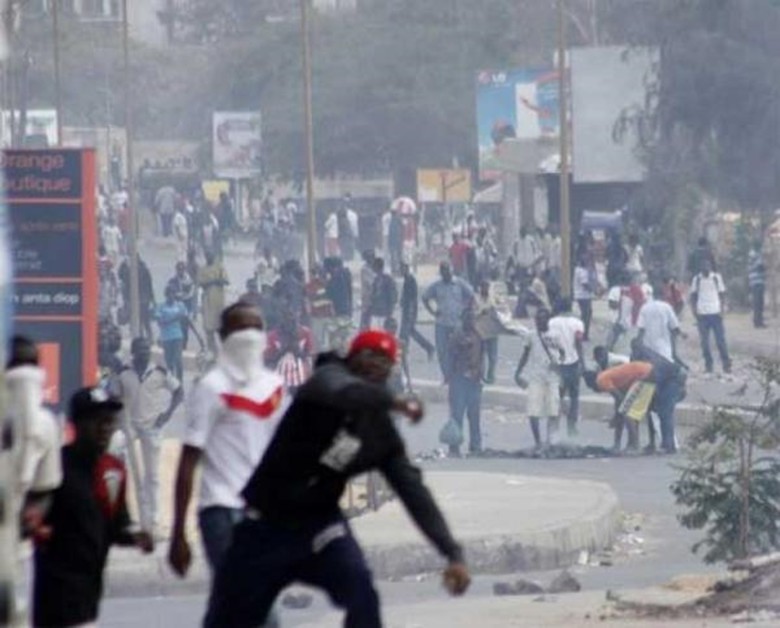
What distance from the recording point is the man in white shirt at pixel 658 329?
24172mm

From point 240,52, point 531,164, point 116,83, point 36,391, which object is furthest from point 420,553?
point 116,83

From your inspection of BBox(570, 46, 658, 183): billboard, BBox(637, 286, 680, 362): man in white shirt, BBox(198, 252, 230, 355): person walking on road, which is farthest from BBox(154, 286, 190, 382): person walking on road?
BBox(570, 46, 658, 183): billboard

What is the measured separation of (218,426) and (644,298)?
22.0 metres

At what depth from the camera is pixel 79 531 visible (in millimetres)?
7785

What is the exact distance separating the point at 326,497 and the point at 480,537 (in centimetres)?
867

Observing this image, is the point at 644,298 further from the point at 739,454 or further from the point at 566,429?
the point at 739,454

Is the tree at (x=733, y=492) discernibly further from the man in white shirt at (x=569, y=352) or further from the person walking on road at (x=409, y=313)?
the person walking on road at (x=409, y=313)

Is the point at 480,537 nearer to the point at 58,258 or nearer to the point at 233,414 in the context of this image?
the point at 58,258

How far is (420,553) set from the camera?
1612 centimetres

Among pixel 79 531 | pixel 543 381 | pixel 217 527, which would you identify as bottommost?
pixel 543 381

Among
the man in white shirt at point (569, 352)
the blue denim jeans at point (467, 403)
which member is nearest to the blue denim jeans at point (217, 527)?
the blue denim jeans at point (467, 403)

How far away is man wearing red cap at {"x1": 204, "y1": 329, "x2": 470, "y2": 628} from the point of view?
24.7 feet

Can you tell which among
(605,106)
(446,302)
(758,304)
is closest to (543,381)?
(446,302)

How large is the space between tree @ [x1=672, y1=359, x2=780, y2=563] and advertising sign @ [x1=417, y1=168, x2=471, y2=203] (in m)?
41.5
